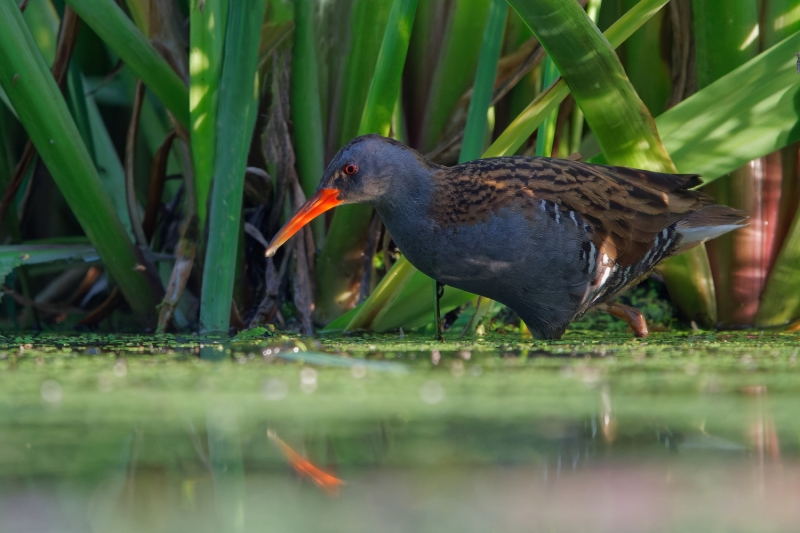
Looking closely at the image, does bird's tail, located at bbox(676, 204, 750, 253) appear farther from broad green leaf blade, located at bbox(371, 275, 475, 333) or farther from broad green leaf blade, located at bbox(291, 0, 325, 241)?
broad green leaf blade, located at bbox(291, 0, 325, 241)

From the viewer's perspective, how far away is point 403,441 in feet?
4.17

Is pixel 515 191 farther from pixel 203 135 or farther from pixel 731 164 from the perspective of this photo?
pixel 203 135

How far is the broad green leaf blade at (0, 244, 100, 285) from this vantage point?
2504 millimetres

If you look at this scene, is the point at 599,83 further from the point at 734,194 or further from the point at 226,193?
the point at 226,193

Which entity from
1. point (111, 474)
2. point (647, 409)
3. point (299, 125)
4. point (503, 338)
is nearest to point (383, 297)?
point (503, 338)

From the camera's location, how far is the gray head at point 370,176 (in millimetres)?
2326

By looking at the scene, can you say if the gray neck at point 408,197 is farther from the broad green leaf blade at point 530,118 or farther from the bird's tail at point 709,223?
the bird's tail at point 709,223

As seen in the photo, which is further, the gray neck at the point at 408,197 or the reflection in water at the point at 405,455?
the gray neck at the point at 408,197

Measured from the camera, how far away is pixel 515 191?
7.46 feet

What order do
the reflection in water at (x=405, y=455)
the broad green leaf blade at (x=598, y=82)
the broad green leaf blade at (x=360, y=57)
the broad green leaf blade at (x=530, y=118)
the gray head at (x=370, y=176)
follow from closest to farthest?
1. the reflection in water at (x=405, y=455)
2. the broad green leaf blade at (x=598, y=82)
3. the broad green leaf blade at (x=530, y=118)
4. the gray head at (x=370, y=176)
5. the broad green leaf blade at (x=360, y=57)

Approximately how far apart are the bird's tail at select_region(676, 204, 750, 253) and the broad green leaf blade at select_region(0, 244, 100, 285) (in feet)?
5.28

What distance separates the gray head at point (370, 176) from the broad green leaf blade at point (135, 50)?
0.45 m

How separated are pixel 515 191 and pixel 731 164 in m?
0.57

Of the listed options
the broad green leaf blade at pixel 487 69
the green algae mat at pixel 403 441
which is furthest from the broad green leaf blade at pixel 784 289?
the broad green leaf blade at pixel 487 69
